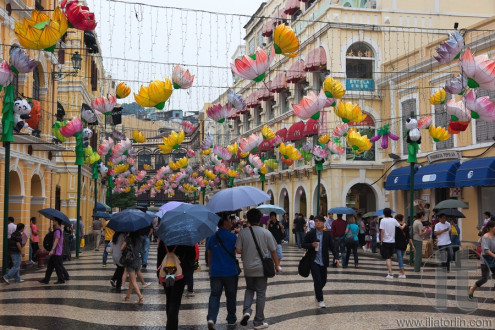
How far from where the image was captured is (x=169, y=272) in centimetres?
761

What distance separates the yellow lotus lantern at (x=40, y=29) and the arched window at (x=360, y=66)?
2198 cm

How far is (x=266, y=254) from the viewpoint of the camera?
27.8 feet

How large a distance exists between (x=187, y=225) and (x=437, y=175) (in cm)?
1769

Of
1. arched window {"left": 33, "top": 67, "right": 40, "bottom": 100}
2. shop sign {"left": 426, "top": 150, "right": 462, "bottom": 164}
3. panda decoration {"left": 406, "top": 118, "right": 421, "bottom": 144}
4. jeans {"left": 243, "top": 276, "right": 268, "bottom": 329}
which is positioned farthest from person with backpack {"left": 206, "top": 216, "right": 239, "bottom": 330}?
shop sign {"left": 426, "top": 150, "right": 462, "bottom": 164}

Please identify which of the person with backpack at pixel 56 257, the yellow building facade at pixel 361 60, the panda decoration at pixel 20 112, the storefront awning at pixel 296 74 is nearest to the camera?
the person with backpack at pixel 56 257

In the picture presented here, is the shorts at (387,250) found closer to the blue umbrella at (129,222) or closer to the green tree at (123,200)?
the blue umbrella at (129,222)

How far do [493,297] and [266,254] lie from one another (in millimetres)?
4490

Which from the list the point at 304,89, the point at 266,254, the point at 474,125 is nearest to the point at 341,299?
the point at 266,254

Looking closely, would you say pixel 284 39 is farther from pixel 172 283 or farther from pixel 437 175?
pixel 437 175

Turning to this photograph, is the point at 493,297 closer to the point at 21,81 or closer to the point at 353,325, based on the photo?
the point at 353,325

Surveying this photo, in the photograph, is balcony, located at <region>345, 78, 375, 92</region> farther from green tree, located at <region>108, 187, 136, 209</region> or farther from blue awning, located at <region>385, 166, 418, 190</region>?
green tree, located at <region>108, 187, 136, 209</region>

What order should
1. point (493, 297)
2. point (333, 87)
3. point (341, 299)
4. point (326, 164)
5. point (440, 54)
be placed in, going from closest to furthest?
point (493, 297)
point (341, 299)
point (440, 54)
point (333, 87)
point (326, 164)

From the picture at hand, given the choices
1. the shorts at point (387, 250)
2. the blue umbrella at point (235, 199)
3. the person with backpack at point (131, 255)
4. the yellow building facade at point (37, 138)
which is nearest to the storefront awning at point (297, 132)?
the yellow building facade at point (37, 138)

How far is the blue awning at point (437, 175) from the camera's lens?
22781mm
